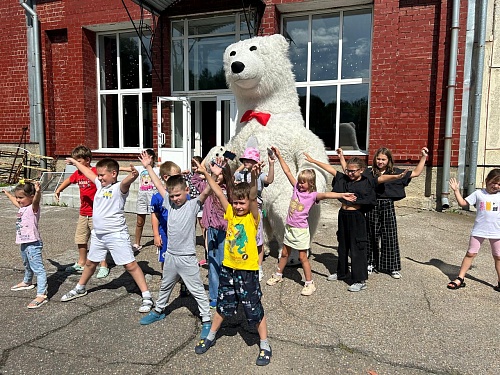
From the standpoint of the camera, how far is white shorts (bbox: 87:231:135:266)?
3209 mm

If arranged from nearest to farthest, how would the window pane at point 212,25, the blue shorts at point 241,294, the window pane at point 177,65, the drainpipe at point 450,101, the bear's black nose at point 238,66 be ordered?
the blue shorts at point 241,294, the bear's black nose at point 238,66, the drainpipe at point 450,101, the window pane at point 212,25, the window pane at point 177,65

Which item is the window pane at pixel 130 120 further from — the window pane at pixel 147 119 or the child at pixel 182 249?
the child at pixel 182 249

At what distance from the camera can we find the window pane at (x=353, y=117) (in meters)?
8.48

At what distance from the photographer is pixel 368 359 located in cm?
244

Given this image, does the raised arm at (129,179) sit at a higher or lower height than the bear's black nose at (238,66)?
lower

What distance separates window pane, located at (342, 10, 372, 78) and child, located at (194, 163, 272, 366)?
6867mm

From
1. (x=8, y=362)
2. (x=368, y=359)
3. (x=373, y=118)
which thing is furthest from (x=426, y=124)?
(x=8, y=362)

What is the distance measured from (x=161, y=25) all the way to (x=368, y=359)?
29.5ft

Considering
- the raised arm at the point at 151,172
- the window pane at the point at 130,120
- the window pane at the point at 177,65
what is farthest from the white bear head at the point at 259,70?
the window pane at the point at 130,120

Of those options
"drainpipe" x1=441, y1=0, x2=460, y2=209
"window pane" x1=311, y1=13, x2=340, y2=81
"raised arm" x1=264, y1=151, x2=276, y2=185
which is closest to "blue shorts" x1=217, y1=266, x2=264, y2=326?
"raised arm" x1=264, y1=151, x2=276, y2=185

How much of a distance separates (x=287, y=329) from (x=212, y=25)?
8.38 metres

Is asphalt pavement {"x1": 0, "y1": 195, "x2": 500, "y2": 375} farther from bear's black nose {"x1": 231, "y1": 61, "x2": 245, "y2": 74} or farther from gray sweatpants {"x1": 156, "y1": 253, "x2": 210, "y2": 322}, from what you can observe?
bear's black nose {"x1": 231, "y1": 61, "x2": 245, "y2": 74}

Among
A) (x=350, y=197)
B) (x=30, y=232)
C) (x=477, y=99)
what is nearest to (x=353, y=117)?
(x=477, y=99)

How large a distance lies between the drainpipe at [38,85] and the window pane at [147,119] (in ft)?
8.82
